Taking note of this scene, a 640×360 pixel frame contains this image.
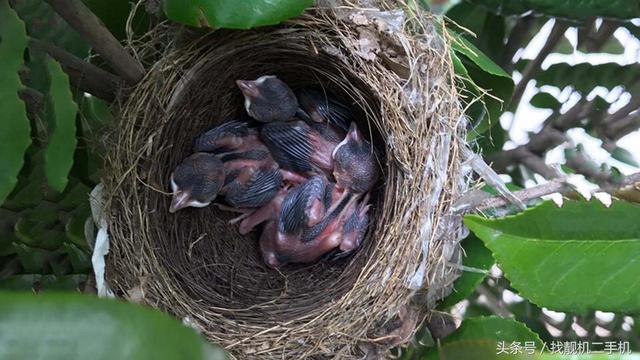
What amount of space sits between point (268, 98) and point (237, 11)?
33 centimetres

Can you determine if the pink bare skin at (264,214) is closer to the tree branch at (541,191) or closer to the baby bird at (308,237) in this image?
the baby bird at (308,237)

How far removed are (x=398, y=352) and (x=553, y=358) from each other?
0.49m

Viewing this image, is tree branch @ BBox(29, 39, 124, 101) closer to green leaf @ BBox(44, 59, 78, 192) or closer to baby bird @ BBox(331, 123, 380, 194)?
green leaf @ BBox(44, 59, 78, 192)

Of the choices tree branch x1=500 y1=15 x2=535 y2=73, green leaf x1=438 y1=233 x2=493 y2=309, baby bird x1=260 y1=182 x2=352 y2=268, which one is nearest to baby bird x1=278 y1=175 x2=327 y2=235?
baby bird x1=260 y1=182 x2=352 y2=268

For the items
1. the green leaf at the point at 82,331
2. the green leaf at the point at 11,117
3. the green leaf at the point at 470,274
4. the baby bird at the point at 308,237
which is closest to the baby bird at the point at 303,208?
the baby bird at the point at 308,237

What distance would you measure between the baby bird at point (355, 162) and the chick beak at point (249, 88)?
0.48 feet

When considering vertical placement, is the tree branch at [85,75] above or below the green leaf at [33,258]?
above

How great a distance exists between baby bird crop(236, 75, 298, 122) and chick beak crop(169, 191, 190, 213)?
0.15 metres

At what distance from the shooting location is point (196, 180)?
35.6 inches

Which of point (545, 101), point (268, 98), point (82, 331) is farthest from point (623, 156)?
point (82, 331)

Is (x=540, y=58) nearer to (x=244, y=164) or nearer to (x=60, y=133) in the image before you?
(x=244, y=164)

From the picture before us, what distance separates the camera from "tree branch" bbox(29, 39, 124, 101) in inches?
27.2

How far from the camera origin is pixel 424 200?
2.63ft

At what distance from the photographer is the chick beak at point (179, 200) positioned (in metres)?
0.89
